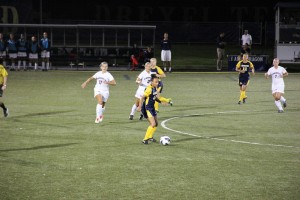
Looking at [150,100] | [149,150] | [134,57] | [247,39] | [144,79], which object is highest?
[247,39]

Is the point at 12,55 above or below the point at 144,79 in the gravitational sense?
above

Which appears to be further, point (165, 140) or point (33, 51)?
point (33, 51)

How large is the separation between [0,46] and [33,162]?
85.2 ft

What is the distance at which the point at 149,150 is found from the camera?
49.9 feet

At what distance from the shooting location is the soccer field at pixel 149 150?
452 inches

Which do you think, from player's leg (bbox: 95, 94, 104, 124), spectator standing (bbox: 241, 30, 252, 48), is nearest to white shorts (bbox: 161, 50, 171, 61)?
spectator standing (bbox: 241, 30, 252, 48)

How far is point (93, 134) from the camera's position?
57.6ft

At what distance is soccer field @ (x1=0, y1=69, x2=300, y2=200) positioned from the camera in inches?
452

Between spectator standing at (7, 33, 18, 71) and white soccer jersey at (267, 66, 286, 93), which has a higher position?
spectator standing at (7, 33, 18, 71)

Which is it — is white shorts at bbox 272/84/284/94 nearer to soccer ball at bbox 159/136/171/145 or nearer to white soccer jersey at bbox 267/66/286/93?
white soccer jersey at bbox 267/66/286/93

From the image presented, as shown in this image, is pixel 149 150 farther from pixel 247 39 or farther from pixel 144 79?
pixel 247 39

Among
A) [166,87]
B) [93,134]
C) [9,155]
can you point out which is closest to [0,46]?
[166,87]

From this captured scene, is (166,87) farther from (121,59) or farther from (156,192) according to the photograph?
(156,192)

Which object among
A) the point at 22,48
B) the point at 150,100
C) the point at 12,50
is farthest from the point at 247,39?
the point at 150,100
